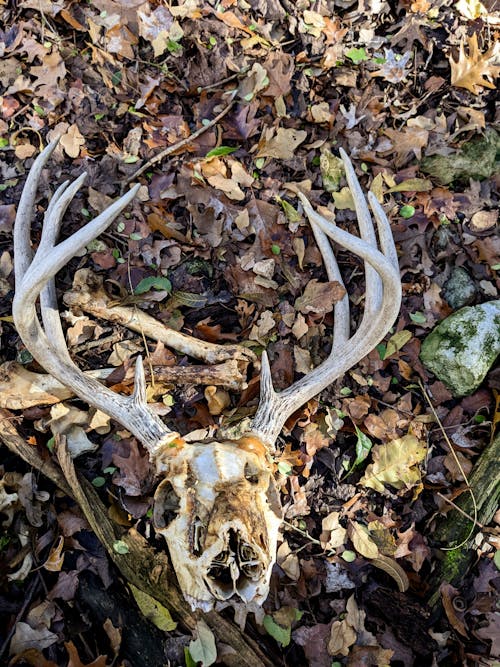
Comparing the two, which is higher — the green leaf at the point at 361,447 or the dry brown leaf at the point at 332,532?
the green leaf at the point at 361,447

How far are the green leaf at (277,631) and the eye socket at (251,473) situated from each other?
109 cm

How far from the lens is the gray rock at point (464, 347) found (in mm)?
3840

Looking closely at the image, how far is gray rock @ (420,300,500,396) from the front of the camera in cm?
384

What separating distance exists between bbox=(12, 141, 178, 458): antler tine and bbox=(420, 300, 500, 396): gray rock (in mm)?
1998

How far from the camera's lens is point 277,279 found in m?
4.12

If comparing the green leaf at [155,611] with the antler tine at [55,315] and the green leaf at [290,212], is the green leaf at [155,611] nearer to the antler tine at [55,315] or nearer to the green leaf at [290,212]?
the antler tine at [55,315]

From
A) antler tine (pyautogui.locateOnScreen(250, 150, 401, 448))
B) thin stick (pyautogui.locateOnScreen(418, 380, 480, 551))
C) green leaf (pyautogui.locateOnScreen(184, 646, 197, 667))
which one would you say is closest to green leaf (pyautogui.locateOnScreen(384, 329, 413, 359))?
thin stick (pyautogui.locateOnScreen(418, 380, 480, 551))

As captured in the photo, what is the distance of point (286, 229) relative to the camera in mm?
4199

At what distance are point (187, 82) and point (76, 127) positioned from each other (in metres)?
0.98

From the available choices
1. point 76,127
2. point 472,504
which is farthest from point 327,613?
point 76,127

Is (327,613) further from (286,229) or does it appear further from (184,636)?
(286,229)

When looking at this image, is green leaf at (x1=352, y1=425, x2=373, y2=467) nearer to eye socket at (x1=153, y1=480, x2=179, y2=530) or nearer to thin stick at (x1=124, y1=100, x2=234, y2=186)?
eye socket at (x1=153, y1=480, x2=179, y2=530)

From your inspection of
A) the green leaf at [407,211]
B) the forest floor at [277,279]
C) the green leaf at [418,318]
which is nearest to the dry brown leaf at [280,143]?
the forest floor at [277,279]

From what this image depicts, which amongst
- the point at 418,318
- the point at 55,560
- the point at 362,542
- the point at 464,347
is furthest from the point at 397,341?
the point at 55,560
